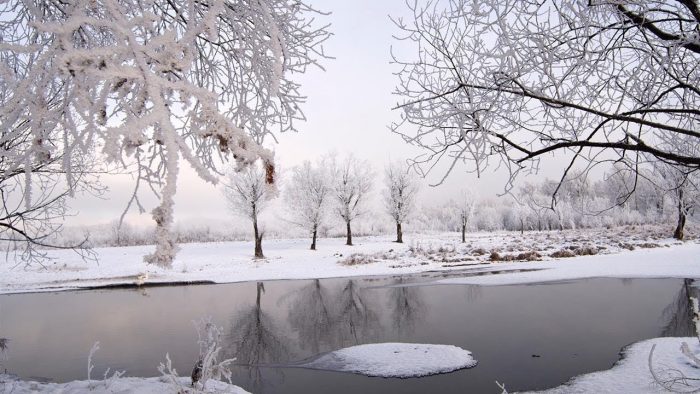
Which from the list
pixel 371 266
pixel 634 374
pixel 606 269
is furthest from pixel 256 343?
pixel 606 269

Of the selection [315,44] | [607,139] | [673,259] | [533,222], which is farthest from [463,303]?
[533,222]

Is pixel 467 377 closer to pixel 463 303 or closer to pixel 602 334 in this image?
pixel 602 334

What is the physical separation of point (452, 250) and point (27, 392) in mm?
25535

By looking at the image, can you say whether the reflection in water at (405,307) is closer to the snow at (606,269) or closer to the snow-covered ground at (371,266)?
the snow at (606,269)

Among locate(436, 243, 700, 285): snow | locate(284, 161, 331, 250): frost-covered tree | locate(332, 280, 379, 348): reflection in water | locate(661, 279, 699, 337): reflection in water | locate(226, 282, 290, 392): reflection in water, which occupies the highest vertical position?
locate(284, 161, 331, 250): frost-covered tree

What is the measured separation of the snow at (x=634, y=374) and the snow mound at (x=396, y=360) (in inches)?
69.3

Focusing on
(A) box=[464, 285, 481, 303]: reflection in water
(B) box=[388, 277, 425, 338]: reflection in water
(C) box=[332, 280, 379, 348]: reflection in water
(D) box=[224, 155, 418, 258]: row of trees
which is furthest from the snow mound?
(D) box=[224, 155, 418, 258]: row of trees

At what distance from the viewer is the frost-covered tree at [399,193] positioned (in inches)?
1706

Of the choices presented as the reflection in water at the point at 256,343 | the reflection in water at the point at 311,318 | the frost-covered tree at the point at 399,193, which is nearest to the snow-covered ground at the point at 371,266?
the reflection in water at the point at 311,318

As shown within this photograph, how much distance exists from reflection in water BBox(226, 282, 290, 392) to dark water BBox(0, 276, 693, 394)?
3cm

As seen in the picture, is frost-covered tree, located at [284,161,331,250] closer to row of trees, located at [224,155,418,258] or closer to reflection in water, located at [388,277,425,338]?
row of trees, located at [224,155,418,258]

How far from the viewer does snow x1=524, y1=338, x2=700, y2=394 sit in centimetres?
602

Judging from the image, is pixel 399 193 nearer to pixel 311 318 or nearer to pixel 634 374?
pixel 311 318

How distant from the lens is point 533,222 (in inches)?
2894
